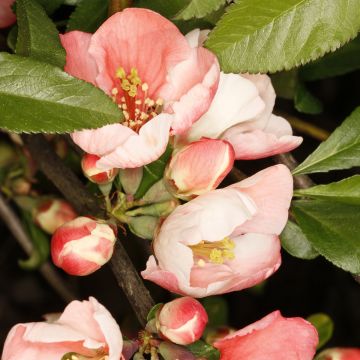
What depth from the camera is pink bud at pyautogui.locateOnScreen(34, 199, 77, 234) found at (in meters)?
1.20

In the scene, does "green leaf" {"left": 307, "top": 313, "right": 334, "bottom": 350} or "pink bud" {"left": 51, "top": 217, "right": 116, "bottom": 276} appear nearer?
"pink bud" {"left": 51, "top": 217, "right": 116, "bottom": 276}

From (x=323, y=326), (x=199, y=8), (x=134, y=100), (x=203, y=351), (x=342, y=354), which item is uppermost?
(x=199, y=8)

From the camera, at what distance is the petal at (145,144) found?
81cm

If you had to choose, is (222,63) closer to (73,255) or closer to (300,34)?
(300,34)

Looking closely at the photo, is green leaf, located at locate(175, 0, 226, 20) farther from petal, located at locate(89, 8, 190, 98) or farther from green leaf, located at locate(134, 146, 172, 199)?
green leaf, located at locate(134, 146, 172, 199)

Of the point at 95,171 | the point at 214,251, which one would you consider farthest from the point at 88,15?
the point at 214,251

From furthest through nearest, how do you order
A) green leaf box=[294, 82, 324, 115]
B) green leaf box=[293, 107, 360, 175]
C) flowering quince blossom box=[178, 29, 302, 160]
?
green leaf box=[294, 82, 324, 115] → green leaf box=[293, 107, 360, 175] → flowering quince blossom box=[178, 29, 302, 160]

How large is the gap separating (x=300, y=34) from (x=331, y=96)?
0.89 meters

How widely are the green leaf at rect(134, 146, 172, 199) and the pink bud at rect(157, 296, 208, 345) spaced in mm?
140

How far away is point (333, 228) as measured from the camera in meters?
0.96

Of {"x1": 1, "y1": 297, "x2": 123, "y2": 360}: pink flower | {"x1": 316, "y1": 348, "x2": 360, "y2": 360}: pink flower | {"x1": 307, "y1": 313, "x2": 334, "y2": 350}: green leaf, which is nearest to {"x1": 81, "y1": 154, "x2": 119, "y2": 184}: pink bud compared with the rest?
{"x1": 1, "y1": 297, "x2": 123, "y2": 360}: pink flower

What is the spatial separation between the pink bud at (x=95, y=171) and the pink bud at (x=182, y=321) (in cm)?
15

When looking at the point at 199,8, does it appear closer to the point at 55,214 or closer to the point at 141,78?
the point at 141,78

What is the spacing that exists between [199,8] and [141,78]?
0.10 meters
